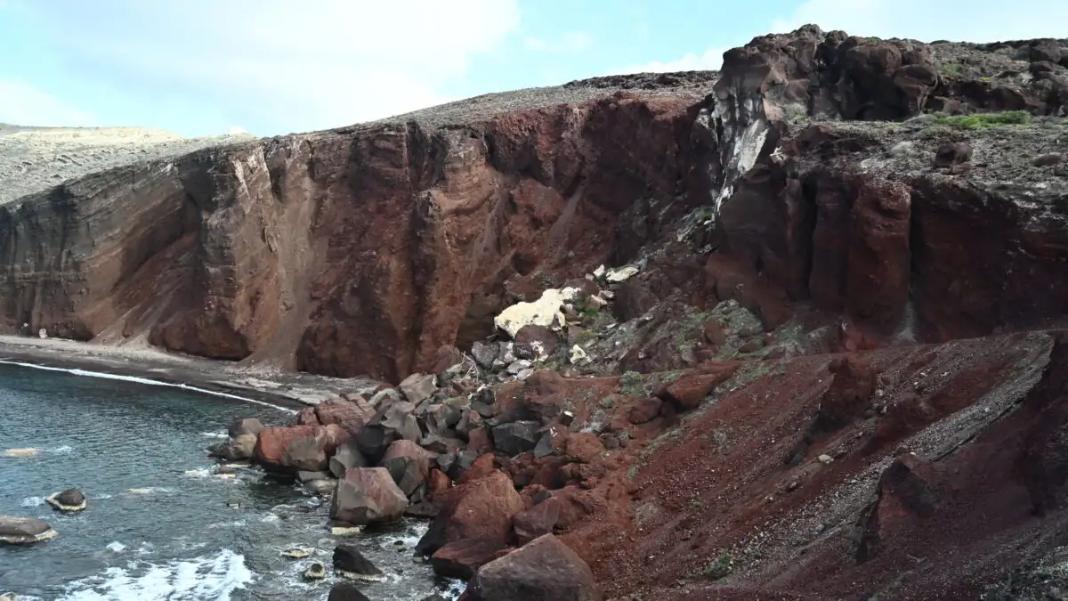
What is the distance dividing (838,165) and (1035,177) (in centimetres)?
565

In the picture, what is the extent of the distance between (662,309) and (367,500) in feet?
39.2

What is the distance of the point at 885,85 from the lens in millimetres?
30031

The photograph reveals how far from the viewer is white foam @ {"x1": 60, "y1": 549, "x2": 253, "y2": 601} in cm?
1791

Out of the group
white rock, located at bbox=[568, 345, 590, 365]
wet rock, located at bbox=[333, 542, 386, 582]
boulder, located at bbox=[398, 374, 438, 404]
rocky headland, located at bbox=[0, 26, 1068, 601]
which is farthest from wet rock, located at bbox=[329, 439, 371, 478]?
white rock, located at bbox=[568, 345, 590, 365]

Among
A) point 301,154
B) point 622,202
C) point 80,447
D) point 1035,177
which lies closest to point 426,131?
point 301,154

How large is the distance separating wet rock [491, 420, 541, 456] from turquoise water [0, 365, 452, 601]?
11.3 ft

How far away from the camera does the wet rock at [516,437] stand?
24.9m

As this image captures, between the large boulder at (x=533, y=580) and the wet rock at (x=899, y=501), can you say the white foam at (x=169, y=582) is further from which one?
the wet rock at (x=899, y=501)

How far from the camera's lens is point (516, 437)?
2505 cm

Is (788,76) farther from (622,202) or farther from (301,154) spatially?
(301,154)

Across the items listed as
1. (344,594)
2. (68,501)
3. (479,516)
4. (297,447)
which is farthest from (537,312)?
(344,594)

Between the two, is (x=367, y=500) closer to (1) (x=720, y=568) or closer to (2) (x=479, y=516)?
(2) (x=479, y=516)

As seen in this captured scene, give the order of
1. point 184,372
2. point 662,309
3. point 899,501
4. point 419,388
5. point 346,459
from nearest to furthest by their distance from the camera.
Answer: point 899,501
point 346,459
point 662,309
point 419,388
point 184,372

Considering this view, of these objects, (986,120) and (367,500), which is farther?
(986,120)
